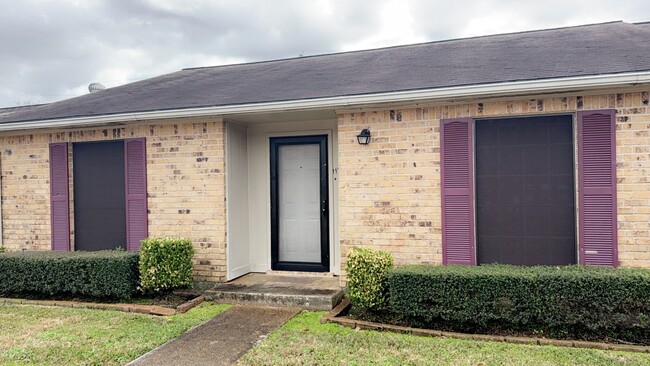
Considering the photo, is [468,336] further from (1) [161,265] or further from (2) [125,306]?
(2) [125,306]

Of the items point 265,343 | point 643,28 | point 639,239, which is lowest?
point 265,343

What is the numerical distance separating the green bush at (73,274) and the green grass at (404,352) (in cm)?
251

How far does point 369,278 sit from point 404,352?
3.68ft

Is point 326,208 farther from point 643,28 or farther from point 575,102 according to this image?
point 643,28

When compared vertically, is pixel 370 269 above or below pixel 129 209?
below

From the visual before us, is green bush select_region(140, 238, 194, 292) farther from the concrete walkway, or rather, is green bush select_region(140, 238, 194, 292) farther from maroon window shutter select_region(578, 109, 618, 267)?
maroon window shutter select_region(578, 109, 618, 267)

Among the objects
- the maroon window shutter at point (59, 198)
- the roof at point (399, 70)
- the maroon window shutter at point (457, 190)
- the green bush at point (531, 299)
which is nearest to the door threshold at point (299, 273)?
the maroon window shutter at point (457, 190)

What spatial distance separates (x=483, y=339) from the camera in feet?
14.4

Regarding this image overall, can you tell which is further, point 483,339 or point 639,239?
point 639,239

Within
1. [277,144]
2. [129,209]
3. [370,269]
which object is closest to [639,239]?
[370,269]

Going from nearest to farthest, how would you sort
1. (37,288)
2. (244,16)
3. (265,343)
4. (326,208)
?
1. (265,343)
2. (37,288)
3. (326,208)
4. (244,16)

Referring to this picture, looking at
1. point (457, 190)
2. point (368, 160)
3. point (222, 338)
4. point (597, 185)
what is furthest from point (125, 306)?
point (597, 185)

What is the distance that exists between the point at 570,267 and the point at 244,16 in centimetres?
1185

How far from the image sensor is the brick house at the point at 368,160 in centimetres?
497
